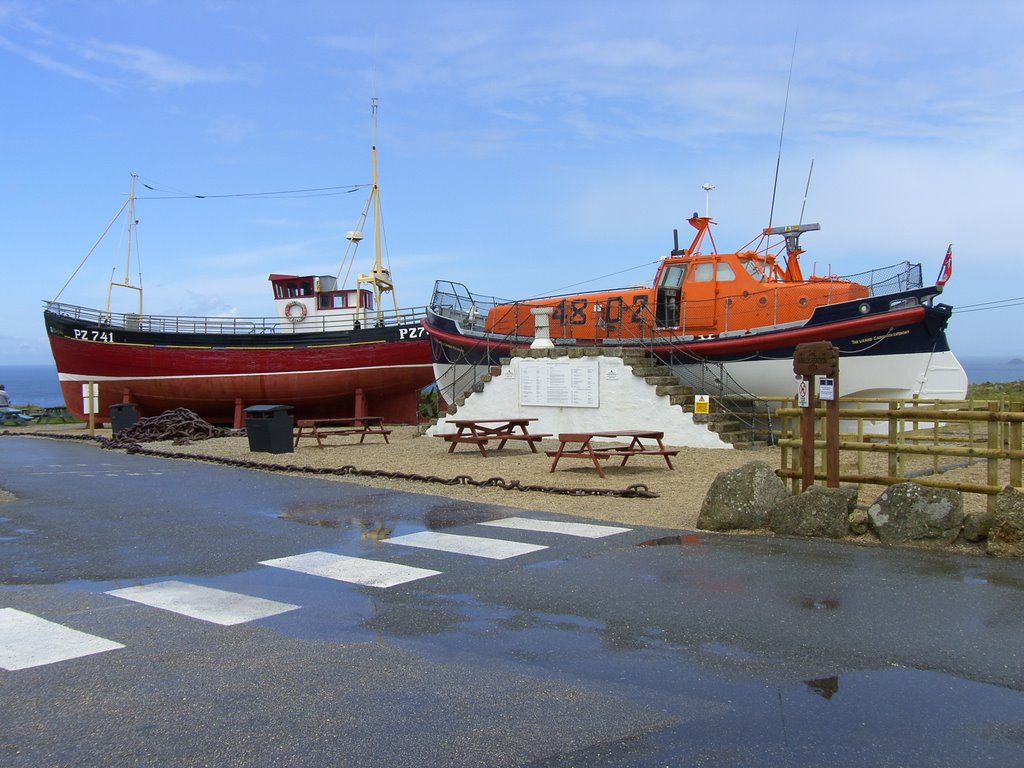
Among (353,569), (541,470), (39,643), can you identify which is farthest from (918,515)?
(541,470)

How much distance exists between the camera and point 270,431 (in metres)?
16.9

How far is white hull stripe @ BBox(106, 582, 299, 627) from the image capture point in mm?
5738

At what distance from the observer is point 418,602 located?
6031 millimetres

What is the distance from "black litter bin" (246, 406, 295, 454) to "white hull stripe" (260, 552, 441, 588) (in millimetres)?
9577

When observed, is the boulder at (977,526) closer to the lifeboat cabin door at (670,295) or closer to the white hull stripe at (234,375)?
the lifeboat cabin door at (670,295)

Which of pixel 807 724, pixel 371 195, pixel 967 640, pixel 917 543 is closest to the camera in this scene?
pixel 807 724

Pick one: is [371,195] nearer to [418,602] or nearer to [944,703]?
[418,602]

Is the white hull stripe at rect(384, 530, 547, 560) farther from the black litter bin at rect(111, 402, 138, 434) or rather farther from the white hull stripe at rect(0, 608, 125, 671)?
the black litter bin at rect(111, 402, 138, 434)

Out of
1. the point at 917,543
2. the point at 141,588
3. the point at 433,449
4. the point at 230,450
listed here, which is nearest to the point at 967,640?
the point at 917,543

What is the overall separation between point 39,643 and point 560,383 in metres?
13.9

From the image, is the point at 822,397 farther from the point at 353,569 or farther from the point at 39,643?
the point at 39,643

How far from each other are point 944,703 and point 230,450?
1563cm

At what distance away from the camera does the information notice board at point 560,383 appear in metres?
18.0

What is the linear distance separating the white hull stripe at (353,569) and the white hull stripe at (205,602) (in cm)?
78
